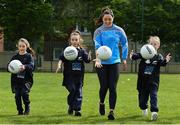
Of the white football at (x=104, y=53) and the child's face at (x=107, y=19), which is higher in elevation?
the child's face at (x=107, y=19)

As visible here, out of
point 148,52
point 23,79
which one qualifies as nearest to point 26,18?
point 23,79

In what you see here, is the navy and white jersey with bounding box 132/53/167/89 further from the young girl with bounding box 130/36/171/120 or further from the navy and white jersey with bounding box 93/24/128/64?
the navy and white jersey with bounding box 93/24/128/64

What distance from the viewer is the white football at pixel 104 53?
9406 mm

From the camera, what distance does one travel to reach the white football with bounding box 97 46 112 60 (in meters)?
A: 9.41

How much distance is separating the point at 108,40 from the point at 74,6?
43402 millimetres

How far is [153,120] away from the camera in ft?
30.6

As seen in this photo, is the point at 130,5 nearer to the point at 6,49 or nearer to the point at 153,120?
the point at 6,49

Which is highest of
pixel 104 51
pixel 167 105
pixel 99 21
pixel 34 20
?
pixel 34 20

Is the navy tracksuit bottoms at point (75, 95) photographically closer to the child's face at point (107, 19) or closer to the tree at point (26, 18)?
the child's face at point (107, 19)

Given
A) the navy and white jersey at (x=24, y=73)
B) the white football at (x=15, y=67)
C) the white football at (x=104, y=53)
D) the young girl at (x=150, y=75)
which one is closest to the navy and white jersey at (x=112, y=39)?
the white football at (x=104, y=53)

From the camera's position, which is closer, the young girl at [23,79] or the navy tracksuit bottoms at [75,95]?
the navy tracksuit bottoms at [75,95]

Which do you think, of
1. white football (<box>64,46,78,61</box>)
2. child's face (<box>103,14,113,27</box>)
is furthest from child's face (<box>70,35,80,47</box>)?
child's face (<box>103,14,113,27</box>)

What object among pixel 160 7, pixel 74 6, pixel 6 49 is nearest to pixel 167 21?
pixel 160 7

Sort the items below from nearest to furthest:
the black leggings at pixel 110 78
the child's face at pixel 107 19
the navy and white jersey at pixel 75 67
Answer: the black leggings at pixel 110 78 → the child's face at pixel 107 19 → the navy and white jersey at pixel 75 67
